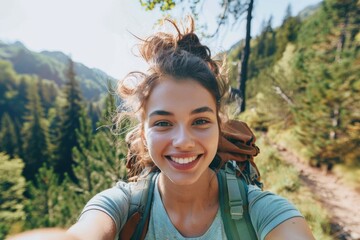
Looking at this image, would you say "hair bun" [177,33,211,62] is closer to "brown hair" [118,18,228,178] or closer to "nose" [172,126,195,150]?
"brown hair" [118,18,228,178]

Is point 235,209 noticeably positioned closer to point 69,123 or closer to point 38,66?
point 69,123

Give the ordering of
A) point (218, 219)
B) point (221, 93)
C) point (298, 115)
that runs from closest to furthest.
Answer: point (218, 219) → point (221, 93) → point (298, 115)

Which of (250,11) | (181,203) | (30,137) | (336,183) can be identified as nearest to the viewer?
Answer: (181,203)

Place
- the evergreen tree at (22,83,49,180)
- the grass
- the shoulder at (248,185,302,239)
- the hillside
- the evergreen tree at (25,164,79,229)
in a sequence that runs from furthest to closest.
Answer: the hillside → the evergreen tree at (22,83,49,180) → the evergreen tree at (25,164,79,229) → the grass → the shoulder at (248,185,302,239)

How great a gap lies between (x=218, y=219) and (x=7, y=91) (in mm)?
70679

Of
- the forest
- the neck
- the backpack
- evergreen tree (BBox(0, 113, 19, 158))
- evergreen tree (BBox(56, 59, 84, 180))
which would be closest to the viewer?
the backpack

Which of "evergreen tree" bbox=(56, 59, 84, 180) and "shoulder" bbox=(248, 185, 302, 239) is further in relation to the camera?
"evergreen tree" bbox=(56, 59, 84, 180)

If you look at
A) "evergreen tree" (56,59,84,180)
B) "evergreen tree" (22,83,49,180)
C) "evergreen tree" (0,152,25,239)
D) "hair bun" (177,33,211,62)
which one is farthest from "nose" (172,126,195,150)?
"evergreen tree" (22,83,49,180)

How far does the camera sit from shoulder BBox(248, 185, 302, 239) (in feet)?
4.12

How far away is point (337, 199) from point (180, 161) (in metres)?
6.84

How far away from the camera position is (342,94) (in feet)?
27.1

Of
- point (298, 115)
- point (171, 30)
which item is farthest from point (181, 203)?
point (298, 115)

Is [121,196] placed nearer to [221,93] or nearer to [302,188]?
[221,93]

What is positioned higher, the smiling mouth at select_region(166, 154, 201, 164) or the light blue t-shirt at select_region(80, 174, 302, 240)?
the smiling mouth at select_region(166, 154, 201, 164)
